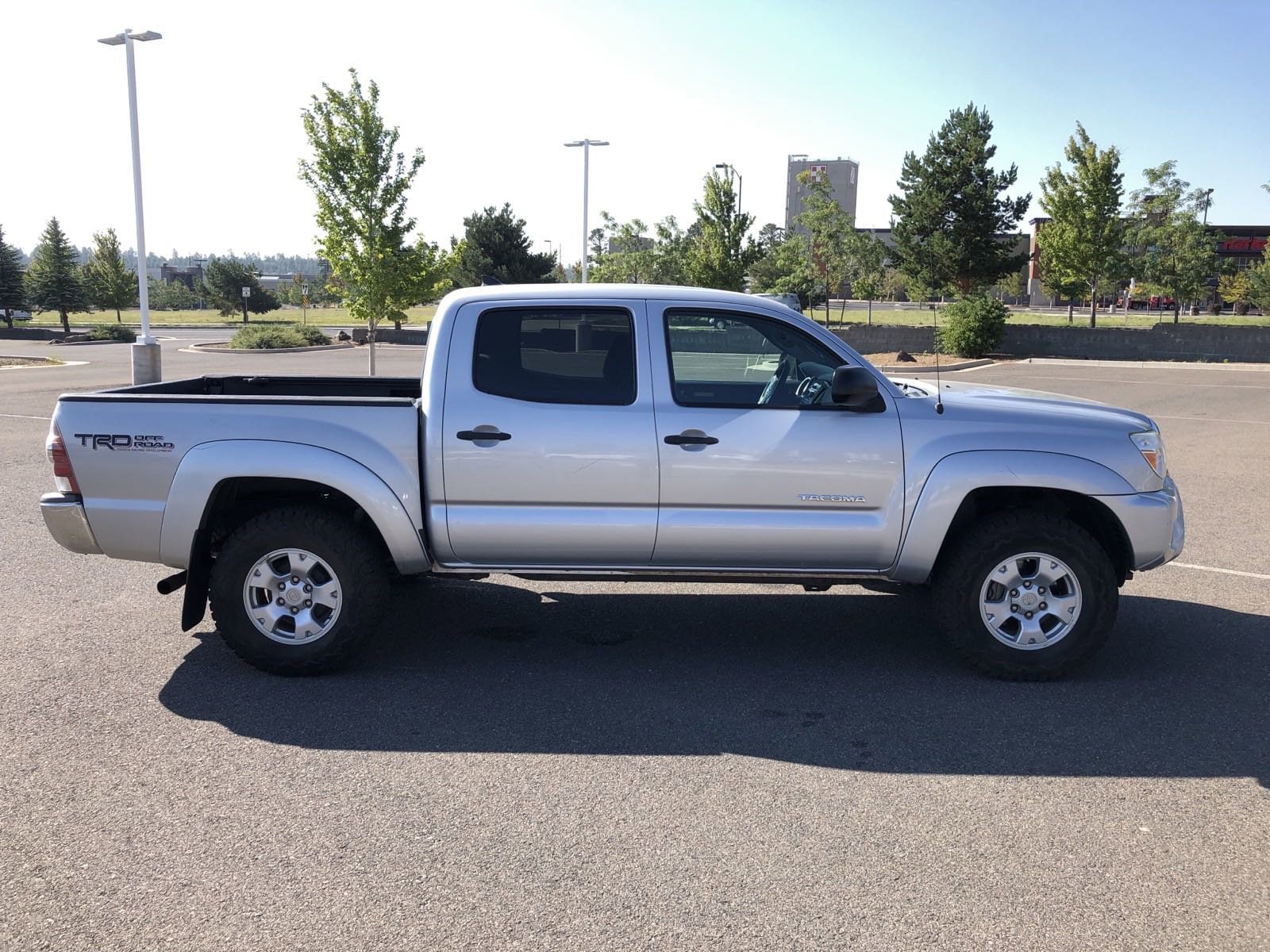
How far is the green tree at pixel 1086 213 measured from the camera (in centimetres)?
3638

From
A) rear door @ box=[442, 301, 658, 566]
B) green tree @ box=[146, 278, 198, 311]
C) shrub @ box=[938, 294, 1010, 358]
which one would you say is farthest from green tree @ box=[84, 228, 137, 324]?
rear door @ box=[442, 301, 658, 566]

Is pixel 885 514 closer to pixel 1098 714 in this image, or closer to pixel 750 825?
pixel 1098 714

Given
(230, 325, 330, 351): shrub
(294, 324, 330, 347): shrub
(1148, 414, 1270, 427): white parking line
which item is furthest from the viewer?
(294, 324, 330, 347): shrub

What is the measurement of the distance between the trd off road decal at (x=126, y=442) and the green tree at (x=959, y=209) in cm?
3836

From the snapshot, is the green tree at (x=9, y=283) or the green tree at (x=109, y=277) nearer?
the green tree at (x=9, y=283)

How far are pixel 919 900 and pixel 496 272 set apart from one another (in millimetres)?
47695

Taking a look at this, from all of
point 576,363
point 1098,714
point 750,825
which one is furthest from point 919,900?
point 576,363

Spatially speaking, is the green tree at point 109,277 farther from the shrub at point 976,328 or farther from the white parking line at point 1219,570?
the white parking line at point 1219,570

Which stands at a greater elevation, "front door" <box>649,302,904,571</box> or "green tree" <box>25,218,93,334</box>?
"green tree" <box>25,218,93,334</box>

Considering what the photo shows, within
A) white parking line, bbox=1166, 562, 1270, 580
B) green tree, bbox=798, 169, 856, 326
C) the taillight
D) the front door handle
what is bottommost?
white parking line, bbox=1166, 562, 1270, 580

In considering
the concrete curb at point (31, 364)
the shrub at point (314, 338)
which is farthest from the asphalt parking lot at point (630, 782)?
the shrub at point (314, 338)

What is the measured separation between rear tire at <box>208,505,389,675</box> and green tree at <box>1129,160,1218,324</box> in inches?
1886

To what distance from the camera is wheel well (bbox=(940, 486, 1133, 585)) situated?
17.3 feet

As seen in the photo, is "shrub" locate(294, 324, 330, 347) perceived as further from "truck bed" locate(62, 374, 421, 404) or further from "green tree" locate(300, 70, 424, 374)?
"truck bed" locate(62, 374, 421, 404)
